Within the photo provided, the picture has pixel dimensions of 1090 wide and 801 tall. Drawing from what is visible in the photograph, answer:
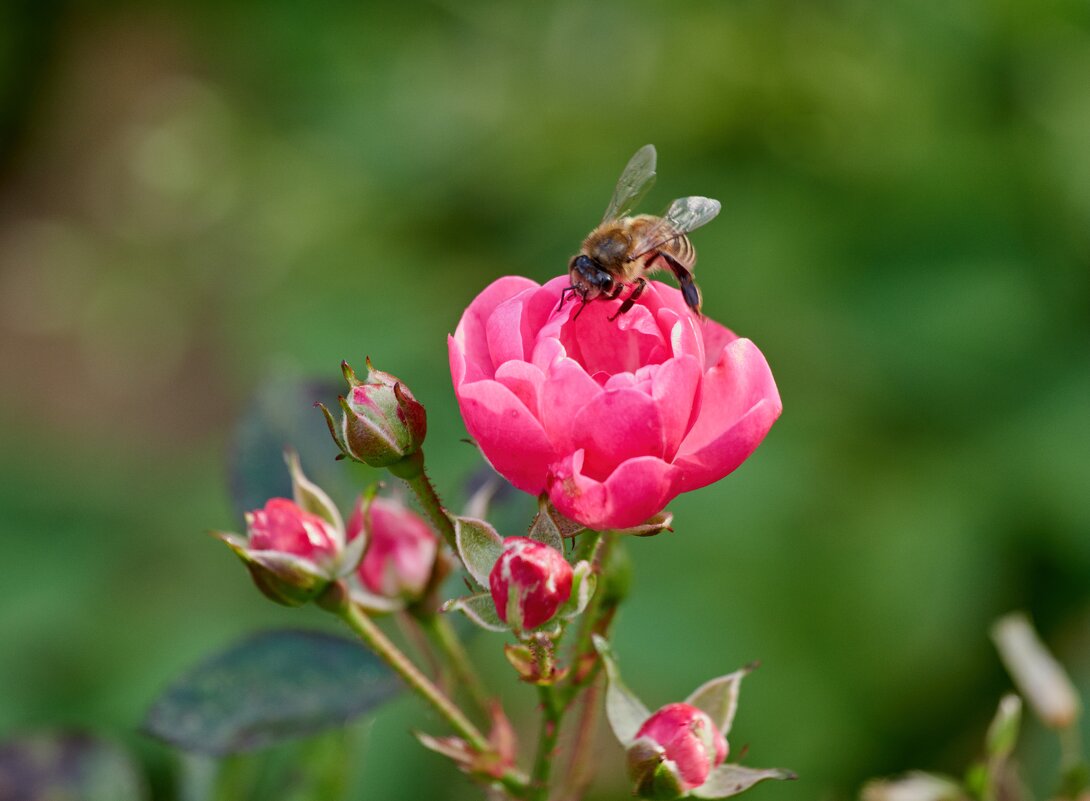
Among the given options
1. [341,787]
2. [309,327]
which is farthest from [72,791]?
[309,327]

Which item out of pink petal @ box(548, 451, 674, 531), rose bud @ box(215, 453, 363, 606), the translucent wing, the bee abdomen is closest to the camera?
pink petal @ box(548, 451, 674, 531)

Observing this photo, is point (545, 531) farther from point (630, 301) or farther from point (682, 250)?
point (682, 250)

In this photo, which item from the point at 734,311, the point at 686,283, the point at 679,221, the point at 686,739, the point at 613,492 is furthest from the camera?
the point at 734,311

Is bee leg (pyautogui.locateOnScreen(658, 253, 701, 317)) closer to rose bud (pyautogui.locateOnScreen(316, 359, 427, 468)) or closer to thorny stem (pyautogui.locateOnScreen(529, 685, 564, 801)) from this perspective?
rose bud (pyautogui.locateOnScreen(316, 359, 427, 468))

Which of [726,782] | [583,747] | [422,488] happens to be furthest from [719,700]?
[422,488]

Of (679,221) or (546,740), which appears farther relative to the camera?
(679,221)

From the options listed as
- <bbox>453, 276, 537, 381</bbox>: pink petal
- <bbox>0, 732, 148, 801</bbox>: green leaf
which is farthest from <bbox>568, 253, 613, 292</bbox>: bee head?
<bbox>0, 732, 148, 801</bbox>: green leaf

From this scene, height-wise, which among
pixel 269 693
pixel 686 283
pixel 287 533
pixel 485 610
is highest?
pixel 686 283
